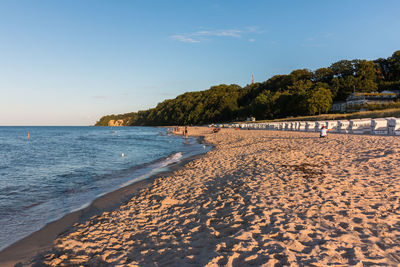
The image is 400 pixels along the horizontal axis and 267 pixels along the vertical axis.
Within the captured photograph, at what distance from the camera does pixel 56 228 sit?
605 centimetres

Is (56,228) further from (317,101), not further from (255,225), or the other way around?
(317,101)

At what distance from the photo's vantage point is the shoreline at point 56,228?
481cm

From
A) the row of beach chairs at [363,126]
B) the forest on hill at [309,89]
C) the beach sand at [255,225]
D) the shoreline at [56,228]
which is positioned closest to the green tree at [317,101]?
the forest on hill at [309,89]

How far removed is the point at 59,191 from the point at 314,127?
93.0ft

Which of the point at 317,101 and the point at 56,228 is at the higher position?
the point at 317,101

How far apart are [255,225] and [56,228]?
199 inches

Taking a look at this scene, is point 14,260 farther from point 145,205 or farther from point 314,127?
point 314,127

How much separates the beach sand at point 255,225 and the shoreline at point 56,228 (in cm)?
33

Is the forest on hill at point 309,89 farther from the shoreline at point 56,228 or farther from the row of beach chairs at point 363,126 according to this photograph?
the shoreline at point 56,228

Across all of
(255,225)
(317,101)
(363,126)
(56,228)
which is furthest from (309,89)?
(56,228)

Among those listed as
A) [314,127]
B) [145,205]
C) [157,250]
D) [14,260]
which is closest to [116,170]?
[145,205]

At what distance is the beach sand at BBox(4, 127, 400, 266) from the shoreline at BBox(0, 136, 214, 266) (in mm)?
330

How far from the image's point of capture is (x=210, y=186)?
26.5ft

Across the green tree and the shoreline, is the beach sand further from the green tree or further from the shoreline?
the green tree
